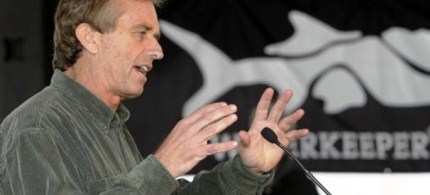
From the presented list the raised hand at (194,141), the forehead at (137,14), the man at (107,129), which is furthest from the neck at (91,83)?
the raised hand at (194,141)

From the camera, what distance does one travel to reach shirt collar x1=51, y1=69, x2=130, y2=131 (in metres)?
2.11

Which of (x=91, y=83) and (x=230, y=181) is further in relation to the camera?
(x=230, y=181)

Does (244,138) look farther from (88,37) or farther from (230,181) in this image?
(88,37)

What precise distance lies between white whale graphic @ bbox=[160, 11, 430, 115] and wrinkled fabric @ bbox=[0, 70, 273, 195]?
5.39 ft

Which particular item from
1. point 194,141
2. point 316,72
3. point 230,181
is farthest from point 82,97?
point 316,72

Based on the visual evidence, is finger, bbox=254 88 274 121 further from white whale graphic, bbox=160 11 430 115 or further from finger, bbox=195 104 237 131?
white whale graphic, bbox=160 11 430 115

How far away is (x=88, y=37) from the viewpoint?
2.19m

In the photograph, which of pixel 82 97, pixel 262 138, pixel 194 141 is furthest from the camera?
pixel 262 138

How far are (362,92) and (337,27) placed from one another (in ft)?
0.97

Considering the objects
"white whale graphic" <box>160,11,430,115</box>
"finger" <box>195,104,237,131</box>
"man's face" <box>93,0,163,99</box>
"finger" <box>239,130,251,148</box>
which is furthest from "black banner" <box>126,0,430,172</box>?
"finger" <box>195,104,237,131</box>

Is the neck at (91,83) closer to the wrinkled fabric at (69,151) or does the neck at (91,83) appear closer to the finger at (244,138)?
the wrinkled fabric at (69,151)

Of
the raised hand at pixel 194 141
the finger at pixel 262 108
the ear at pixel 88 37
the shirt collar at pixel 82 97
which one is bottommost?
the finger at pixel 262 108

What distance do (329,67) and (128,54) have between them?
69.9 inches

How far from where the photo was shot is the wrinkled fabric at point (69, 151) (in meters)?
1.83
